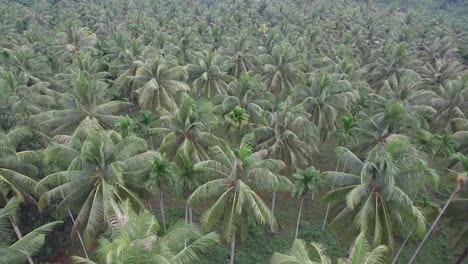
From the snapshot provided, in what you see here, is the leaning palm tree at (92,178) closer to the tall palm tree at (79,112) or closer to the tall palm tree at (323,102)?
the tall palm tree at (79,112)

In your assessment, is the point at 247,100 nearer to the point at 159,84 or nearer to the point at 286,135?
the point at 286,135

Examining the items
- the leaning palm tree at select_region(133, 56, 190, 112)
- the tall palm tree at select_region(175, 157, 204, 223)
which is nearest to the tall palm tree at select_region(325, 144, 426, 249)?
the tall palm tree at select_region(175, 157, 204, 223)

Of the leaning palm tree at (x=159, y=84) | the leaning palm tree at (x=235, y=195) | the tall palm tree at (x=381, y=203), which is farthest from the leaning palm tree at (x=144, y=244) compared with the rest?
the leaning palm tree at (x=159, y=84)

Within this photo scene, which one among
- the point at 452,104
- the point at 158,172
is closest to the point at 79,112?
the point at 158,172

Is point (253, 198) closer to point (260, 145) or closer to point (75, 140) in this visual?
point (260, 145)

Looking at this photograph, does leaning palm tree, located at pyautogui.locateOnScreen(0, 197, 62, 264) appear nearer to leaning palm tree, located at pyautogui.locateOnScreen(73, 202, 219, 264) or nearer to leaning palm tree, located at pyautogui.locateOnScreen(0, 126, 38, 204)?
leaning palm tree, located at pyautogui.locateOnScreen(73, 202, 219, 264)

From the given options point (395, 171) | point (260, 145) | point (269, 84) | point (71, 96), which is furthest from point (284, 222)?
point (71, 96)

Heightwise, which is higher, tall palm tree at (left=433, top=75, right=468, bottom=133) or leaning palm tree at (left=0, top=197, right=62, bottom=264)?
leaning palm tree at (left=0, top=197, right=62, bottom=264)
